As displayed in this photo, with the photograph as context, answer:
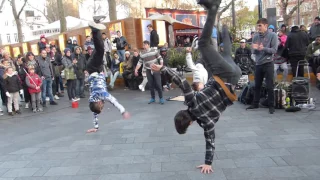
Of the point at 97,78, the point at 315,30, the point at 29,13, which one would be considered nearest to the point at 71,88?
the point at 97,78

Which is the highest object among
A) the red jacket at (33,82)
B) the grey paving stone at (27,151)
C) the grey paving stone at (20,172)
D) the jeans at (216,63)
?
the jeans at (216,63)

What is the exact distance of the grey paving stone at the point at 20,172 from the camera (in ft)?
13.6

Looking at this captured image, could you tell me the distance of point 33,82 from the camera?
28.0 feet

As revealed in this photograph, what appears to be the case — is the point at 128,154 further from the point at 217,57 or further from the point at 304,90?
the point at 304,90

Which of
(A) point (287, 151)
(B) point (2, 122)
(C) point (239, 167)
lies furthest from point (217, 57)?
(B) point (2, 122)

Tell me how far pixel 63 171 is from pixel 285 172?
3.01m

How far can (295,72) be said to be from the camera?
359 inches

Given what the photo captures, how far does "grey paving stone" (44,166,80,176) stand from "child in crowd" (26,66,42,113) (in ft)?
16.1

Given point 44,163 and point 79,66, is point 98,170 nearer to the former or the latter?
point 44,163

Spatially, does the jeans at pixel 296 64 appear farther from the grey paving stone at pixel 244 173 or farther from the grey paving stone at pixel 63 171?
the grey paving stone at pixel 63 171

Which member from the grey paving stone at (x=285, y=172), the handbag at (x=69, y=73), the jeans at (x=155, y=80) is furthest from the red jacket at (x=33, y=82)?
the grey paving stone at (x=285, y=172)

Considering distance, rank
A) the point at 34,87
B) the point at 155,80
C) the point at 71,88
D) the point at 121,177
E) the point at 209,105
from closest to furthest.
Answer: the point at 209,105 → the point at 121,177 → the point at 155,80 → the point at 34,87 → the point at 71,88

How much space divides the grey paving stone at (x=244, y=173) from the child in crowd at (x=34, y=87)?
6.62 m

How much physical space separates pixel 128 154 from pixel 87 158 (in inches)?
25.6
